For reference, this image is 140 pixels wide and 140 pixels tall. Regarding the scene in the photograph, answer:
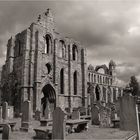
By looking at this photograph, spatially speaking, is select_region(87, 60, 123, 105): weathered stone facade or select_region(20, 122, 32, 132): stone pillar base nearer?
select_region(20, 122, 32, 132): stone pillar base

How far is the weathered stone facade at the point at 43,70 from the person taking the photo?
24953 mm

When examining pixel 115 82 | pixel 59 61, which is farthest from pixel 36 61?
pixel 115 82

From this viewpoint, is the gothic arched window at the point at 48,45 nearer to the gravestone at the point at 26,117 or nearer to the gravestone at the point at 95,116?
the gravestone at the point at 95,116

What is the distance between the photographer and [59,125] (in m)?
8.67

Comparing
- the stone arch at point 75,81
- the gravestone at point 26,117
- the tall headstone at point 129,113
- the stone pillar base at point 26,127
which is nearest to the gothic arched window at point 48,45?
the stone arch at point 75,81

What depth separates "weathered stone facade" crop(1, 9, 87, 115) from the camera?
982 inches

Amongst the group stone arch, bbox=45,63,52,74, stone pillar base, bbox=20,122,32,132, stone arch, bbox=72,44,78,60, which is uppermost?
stone arch, bbox=72,44,78,60

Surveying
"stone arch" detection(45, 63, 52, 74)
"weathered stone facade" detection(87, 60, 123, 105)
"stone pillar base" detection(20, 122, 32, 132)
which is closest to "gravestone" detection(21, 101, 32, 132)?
"stone pillar base" detection(20, 122, 32, 132)

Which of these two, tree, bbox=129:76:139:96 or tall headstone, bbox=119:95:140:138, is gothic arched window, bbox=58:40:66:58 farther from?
tree, bbox=129:76:139:96

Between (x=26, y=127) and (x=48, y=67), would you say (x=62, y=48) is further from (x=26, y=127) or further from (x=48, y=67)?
(x=26, y=127)

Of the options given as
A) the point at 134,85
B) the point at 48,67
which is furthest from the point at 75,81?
the point at 134,85

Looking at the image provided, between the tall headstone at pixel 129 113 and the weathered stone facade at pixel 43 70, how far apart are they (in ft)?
43.3

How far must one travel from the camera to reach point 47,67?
28.6 metres

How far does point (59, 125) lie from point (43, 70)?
749 inches
